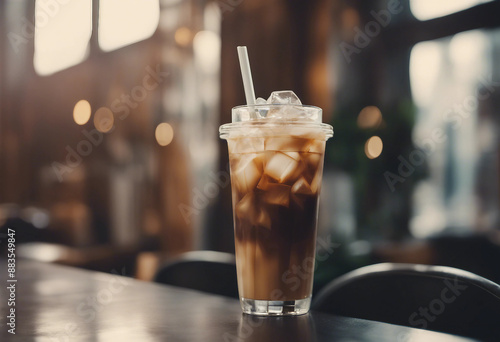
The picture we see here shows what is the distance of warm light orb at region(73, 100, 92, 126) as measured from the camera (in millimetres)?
4719

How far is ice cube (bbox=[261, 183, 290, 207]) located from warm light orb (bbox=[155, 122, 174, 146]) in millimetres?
3419

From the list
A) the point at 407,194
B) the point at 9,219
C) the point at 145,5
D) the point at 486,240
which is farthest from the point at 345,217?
the point at 9,219

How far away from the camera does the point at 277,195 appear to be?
31.2 inches

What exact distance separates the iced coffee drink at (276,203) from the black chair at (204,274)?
2.20ft

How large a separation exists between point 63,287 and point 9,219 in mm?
4732

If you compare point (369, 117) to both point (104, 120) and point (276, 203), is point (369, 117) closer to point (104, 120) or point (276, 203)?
point (276, 203)

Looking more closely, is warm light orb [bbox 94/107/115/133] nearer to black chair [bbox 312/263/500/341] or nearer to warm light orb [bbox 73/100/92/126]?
warm light orb [bbox 73/100/92/126]

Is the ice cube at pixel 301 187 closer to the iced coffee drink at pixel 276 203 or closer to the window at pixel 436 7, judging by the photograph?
the iced coffee drink at pixel 276 203

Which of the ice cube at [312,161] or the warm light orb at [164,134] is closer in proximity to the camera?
the ice cube at [312,161]

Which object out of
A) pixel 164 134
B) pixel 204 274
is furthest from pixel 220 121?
pixel 204 274

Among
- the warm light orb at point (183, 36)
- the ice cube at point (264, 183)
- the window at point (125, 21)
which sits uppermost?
the window at point (125, 21)

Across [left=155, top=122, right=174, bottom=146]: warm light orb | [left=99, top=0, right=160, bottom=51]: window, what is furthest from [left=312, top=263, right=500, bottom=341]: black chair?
[left=99, top=0, right=160, bottom=51]: window

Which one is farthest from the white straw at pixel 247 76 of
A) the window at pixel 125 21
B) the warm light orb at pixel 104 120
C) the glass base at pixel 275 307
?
the warm light orb at pixel 104 120

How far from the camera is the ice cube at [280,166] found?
79 centimetres
